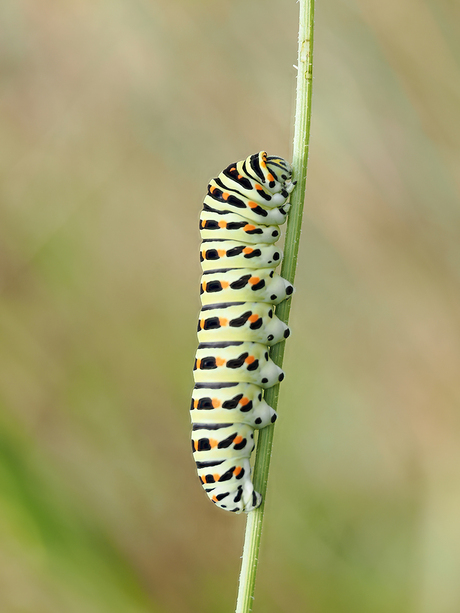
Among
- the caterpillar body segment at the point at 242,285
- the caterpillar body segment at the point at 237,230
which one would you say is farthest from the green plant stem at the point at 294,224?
the caterpillar body segment at the point at 237,230

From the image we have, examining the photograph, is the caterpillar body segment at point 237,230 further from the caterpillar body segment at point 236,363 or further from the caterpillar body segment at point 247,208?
the caterpillar body segment at point 236,363

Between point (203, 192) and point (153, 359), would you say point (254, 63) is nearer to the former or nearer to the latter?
point (203, 192)

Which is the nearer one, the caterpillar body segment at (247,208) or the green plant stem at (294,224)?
the green plant stem at (294,224)

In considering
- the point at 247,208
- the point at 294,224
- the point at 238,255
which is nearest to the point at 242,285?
the point at 238,255

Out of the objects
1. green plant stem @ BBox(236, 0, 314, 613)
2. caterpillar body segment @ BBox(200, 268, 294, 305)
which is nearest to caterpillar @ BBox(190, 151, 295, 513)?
caterpillar body segment @ BBox(200, 268, 294, 305)

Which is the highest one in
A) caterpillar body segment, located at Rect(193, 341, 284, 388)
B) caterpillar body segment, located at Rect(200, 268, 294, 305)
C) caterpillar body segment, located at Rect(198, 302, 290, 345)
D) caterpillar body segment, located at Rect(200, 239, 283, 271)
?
caterpillar body segment, located at Rect(200, 239, 283, 271)

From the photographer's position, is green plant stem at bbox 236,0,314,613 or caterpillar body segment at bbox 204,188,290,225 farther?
caterpillar body segment at bbox 204,188,290,225

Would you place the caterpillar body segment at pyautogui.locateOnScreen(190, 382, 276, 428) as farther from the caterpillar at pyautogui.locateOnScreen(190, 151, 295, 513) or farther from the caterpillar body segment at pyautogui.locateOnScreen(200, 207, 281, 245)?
the caterpillar body segment at pyautogui.locateOnScreen(200, 207, 281, 245)

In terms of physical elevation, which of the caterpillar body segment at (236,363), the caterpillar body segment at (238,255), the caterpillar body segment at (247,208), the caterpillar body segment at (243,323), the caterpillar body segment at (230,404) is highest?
the caterpillar body segment at (247,208)

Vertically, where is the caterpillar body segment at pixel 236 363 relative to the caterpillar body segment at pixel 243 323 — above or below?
below
